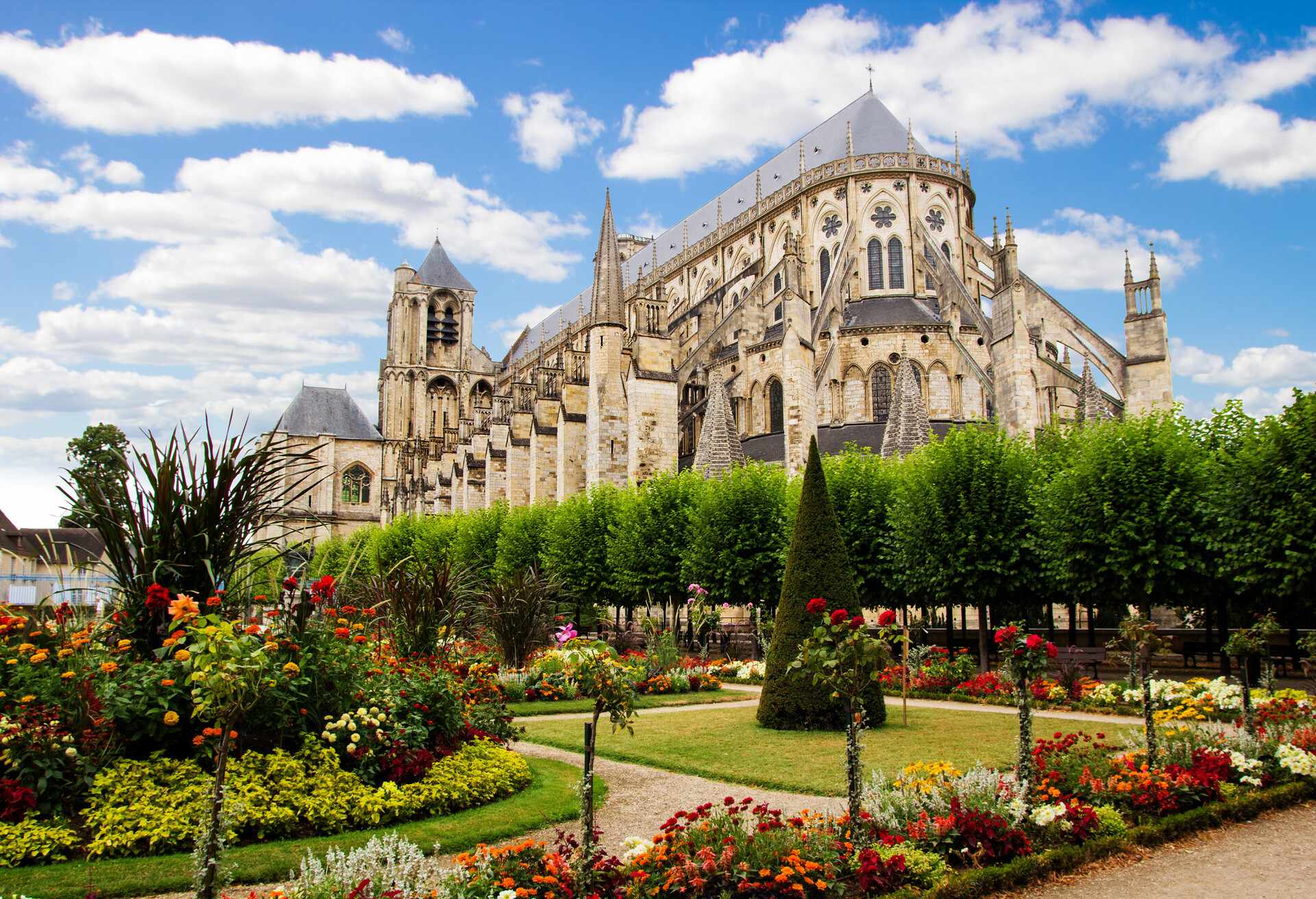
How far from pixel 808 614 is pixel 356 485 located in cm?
5995

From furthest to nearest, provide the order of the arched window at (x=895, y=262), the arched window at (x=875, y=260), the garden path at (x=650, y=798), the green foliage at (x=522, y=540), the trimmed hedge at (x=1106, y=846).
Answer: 1. the arched window at (x=875, y=260)
2. the arched window at (x=895, y=262)
3. the green foliage at (x=522, y=540)
4. the garden path at (x=650, y=798)
5. the trimmed hedge at (x=1106, y=846)

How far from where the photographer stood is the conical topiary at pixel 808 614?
1212 cm

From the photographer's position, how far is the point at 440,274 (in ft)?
235

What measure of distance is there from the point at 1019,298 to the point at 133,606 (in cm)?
2659

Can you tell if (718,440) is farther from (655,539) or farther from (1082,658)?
(1082,658)

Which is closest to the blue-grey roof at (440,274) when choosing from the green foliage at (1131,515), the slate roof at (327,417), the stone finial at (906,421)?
the slate roof at (327,417)

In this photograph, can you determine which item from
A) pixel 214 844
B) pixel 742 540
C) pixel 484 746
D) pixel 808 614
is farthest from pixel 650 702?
pixel 214 844

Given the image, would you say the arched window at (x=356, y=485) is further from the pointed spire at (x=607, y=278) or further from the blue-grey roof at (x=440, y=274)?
the pointed spire at (x=607, y=278)

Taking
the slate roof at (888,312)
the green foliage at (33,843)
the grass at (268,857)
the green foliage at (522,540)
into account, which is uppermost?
the slate roof at (888,312)

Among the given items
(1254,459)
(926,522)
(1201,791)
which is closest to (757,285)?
(926,522)

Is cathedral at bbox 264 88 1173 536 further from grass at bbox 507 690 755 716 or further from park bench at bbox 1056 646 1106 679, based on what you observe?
grass at bbox 507 690 755 716

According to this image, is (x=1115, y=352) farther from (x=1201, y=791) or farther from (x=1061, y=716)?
(x=1201, y=791)

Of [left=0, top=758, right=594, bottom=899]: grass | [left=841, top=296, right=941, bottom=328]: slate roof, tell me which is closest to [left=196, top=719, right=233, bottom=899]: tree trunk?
[left=0, top=758, right=594, bottom=899]: grass

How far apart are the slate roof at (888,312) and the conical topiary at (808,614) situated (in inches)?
938
